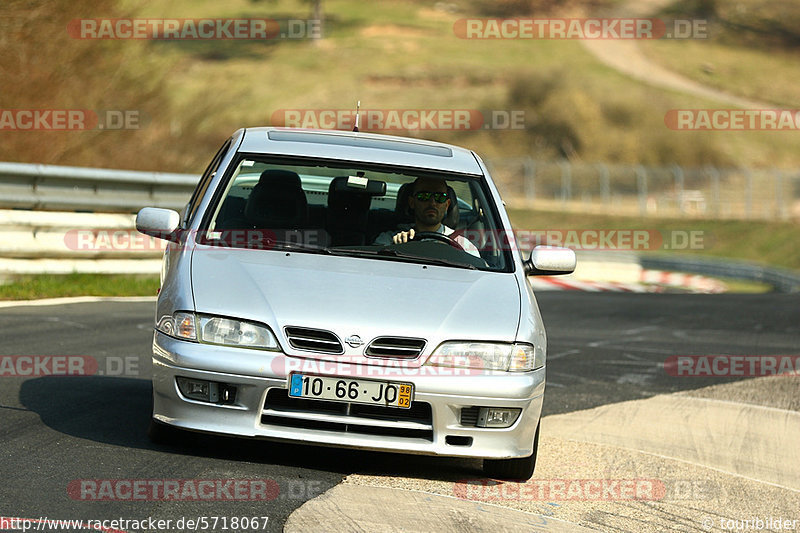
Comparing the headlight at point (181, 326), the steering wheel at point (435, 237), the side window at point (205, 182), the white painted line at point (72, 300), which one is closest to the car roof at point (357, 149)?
the side window at point (205, 182)

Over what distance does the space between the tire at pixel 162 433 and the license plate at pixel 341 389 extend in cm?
81

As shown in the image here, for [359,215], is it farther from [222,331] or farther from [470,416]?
[470,416]

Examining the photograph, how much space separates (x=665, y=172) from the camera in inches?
1559

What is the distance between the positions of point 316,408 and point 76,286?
7.47 metres

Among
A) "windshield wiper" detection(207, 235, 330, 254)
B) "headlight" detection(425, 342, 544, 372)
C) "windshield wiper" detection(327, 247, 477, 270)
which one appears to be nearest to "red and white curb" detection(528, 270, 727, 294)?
"windshield wiper" detection(327, 247, 477, 270)

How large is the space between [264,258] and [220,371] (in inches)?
34.4

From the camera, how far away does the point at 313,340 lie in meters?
5.43

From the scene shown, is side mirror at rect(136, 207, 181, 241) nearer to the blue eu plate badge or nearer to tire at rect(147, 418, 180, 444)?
tire at rect(147, 418, 180, 444)

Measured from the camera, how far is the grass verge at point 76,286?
11.5 meters

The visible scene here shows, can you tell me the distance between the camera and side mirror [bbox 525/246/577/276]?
261 inches

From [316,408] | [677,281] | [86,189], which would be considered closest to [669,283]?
[677,281]

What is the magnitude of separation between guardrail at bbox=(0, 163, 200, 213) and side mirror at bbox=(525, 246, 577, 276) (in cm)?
684

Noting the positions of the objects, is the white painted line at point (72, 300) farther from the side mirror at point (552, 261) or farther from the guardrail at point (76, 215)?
the side mirror at point (552, 261)

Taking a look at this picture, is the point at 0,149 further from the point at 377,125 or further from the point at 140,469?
the point at 377,125
